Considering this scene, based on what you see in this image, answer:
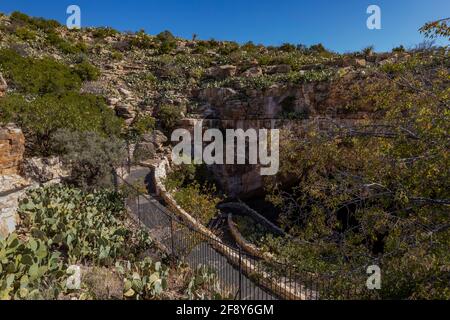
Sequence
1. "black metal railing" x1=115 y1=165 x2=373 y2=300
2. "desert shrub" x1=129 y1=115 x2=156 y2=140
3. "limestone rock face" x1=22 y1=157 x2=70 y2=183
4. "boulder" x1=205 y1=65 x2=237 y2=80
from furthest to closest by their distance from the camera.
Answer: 1. "boulder" x1=205 y1=65 x2=237 y2=80
2. "desert shrub" x1=129 y1=115 x2=156 y2=140
3. "limestone rock face" x1=22 y1=157 x2=70 y2=183
4. "black metal railing" x1=115 y1=165 x2=373 y2=300

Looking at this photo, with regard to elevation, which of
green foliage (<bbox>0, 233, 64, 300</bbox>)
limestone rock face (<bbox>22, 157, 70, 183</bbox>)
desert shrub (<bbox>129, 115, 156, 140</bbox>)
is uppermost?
desert shrub (<bbox>129, 115, 156, 140</bbox>)

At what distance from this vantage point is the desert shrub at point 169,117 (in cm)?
2380

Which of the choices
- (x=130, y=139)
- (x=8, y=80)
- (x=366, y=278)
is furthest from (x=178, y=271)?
(x=8, y=80)

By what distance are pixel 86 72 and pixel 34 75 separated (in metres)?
5.72

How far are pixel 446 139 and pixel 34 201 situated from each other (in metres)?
10.4

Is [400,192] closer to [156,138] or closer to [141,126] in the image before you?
[156,138]

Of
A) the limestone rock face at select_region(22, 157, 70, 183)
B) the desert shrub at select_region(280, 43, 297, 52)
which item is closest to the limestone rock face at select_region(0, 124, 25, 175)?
the limestone rock face at select_region(22, 157, 70, 183)

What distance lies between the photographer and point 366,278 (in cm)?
498

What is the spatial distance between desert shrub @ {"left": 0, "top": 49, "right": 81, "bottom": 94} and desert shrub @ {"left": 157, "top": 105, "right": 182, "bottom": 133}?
7077 mm

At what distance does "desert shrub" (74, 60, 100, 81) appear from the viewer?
26.0m

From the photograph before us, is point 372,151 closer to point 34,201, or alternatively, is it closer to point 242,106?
point 34,201

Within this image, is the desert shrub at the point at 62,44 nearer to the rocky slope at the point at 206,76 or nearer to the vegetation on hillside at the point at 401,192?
the rocky slope at the point at 206,76

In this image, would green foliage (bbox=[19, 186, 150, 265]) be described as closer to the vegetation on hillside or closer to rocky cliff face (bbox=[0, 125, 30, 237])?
rocky cliff face (bbox=[0, 125, 30, 237])

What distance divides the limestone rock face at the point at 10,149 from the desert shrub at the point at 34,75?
9.24 metres
